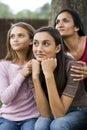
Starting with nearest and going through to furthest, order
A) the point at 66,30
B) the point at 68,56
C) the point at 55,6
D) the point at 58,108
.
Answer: the point at 58,108, the point at 68,56, the point at 66,30, the point at 55,6

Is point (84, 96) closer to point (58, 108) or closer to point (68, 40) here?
point (58, 108)

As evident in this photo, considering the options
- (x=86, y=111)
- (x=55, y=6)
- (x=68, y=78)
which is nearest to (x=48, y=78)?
(x=68, y=78)

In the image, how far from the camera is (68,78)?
440 centimetres

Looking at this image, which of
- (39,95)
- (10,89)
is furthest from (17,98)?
(39,95)

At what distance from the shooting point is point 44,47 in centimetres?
443

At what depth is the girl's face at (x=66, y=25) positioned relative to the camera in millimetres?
4871

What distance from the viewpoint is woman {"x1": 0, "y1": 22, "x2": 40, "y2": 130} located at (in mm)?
4523

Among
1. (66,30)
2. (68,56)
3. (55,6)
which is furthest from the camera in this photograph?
(55,6)

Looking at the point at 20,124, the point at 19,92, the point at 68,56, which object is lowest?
the point at 20,124

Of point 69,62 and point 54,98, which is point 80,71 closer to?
point 69,62

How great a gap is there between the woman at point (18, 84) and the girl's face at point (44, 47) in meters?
0.16

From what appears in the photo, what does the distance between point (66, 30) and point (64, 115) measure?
0.97m

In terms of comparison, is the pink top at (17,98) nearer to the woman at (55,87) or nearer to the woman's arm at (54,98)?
the woman at (55,87)

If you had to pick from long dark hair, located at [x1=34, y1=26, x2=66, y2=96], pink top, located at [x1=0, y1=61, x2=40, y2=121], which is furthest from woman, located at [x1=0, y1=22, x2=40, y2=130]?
long dark hair, located at [x1=34, y1=26, x2=66, y2=96]
